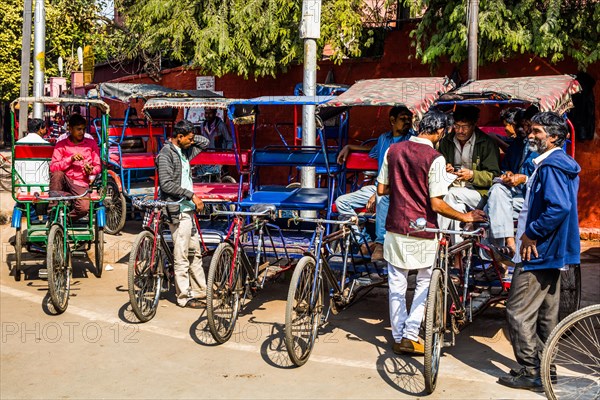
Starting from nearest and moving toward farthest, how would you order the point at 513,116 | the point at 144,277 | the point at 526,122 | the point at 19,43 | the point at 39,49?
the point at 526,122 < the point at 513,116 < the point at 144,277 < the point at 39,49 < the point at 19,43

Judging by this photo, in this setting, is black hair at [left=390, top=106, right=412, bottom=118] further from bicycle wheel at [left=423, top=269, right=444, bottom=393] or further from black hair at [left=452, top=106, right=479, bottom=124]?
bicycle wheel at [left=423, top=269, right=444, bottom=393]

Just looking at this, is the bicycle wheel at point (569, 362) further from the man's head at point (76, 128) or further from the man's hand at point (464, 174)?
the man's head at point (76, 128)

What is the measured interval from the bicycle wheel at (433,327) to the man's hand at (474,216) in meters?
0.57

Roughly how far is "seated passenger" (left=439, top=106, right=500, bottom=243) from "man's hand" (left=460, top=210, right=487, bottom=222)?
17.8 inches

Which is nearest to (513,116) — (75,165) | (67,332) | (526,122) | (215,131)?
(526,122)

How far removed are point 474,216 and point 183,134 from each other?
3160 millimetres

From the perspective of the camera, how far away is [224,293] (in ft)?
22.5

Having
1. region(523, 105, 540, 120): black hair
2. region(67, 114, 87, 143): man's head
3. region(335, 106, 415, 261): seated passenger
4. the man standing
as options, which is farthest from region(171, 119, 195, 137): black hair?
region(523, 105, 540, 120): black hair

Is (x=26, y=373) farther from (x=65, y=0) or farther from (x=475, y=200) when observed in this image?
(x=65, y=0)

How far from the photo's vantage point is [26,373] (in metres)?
6.13

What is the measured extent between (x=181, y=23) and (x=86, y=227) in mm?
6004

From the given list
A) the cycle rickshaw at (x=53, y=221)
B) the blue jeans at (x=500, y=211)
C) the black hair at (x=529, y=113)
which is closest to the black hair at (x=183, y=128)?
Result: the cycle rickshaw at (x=53, y=221)

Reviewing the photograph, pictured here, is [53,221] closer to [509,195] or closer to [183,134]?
[183,134]

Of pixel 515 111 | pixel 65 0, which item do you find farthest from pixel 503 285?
pixel 65 0
